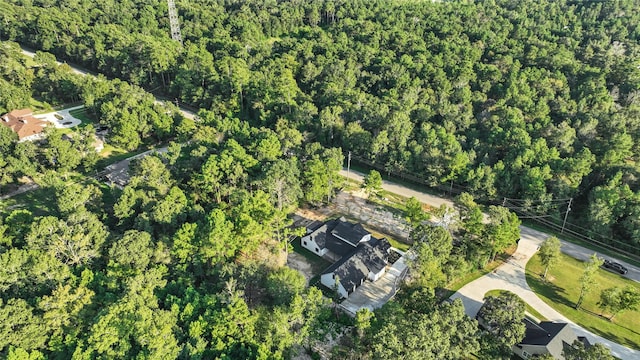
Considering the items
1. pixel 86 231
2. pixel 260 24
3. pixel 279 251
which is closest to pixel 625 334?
pixel 279 251

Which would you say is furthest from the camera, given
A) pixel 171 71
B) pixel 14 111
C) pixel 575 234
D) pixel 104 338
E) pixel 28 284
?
pixel 171 71

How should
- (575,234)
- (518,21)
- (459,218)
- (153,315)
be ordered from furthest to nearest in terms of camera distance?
(518,21) → (575,234) → (459,218) → (153,315)

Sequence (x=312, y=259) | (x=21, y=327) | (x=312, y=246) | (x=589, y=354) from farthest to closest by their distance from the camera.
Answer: (x=312, y=246), (x=312, y=259), (x=21, y=327), (x=589, y=354)

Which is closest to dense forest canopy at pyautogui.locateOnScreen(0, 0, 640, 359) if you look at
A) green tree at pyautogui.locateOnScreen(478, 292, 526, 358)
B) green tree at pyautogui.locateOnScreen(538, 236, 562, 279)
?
green tree at pyautogui.locateOnScreen(478, 292, 526, 358)

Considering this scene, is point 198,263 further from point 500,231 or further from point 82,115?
point 82,115

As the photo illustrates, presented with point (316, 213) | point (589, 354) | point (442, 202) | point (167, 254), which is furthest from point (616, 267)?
point (167, 254)

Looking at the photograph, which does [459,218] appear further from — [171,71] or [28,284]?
[171,71]

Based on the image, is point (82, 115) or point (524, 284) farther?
point (82, 115)
